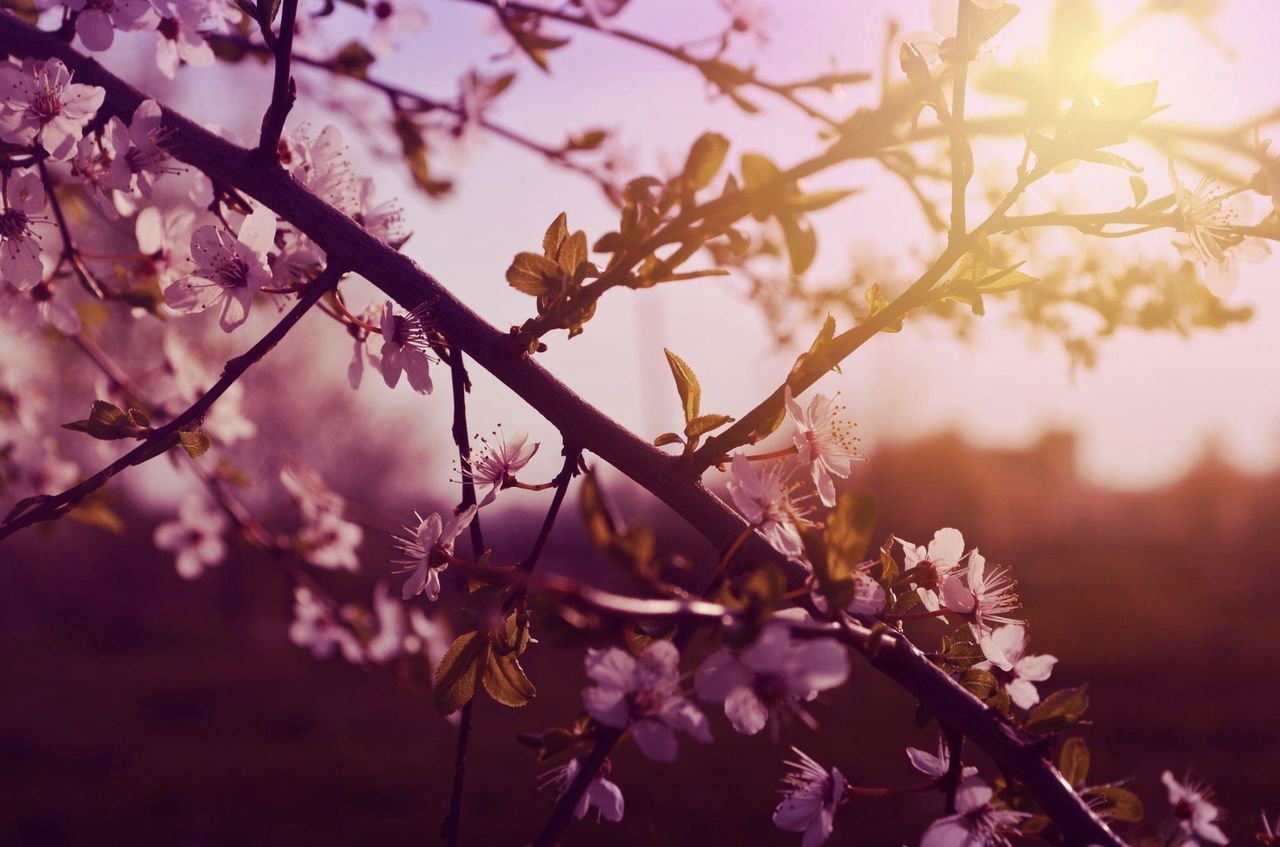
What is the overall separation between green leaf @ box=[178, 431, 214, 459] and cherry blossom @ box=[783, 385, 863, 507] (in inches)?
24.1

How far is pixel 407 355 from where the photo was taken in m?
1.10

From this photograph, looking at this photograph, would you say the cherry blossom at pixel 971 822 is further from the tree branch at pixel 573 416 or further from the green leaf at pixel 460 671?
the green leaf at pixel 460 671

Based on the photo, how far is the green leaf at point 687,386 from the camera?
99cm

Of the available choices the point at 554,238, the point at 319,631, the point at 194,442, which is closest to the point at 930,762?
the point at 554,238

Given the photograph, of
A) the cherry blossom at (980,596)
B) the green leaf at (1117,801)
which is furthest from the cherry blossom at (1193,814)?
the cherry blossom at (980,596)

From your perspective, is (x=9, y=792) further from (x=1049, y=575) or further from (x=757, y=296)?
(x=1049, y=575)

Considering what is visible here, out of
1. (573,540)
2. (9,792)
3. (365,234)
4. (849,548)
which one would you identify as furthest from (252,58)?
(573,540)

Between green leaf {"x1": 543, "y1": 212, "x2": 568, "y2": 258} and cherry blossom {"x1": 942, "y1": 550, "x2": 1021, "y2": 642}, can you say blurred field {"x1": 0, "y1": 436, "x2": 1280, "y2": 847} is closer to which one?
cherry blossom {"x1": 942, "y1": 550, "x2": 1021, "y2": 642}

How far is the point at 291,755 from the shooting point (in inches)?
315

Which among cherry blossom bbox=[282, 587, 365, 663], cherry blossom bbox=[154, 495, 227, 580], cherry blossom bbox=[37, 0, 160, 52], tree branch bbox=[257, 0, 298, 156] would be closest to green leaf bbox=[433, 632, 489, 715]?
tree branch bbox=[257, 0, 298, 156]

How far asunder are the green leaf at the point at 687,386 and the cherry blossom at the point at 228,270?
49 centimetres

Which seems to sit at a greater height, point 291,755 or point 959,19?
point 291,755

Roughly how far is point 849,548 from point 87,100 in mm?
1021

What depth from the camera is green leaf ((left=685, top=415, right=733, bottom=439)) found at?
97 cm
